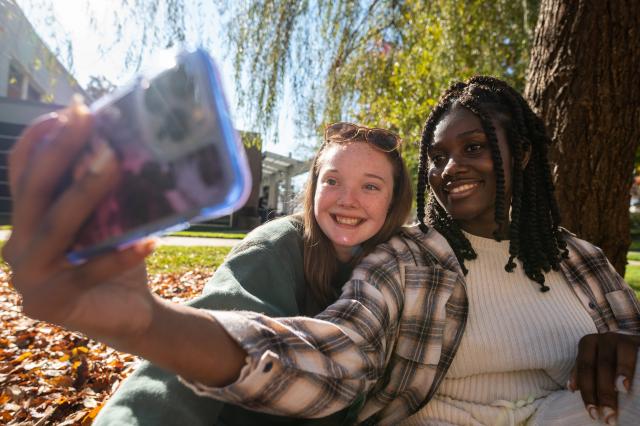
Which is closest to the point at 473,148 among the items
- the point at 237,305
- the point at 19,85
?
the point at 237,305

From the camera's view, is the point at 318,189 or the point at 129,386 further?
the point at 318,189

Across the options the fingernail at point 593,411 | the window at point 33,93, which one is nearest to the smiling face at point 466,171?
the fingernail at point 593,411

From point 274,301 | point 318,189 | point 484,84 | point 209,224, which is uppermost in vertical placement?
point 484,84

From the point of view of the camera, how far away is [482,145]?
6.44 ft

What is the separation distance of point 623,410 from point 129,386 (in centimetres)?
147

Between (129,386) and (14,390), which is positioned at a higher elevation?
(129,386)

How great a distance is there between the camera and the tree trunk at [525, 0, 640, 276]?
2898 mm

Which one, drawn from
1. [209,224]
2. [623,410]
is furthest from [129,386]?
[209,224]

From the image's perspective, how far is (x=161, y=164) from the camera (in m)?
0.67

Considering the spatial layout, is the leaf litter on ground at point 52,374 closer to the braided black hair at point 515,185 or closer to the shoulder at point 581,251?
the braided black hair at point 515,185

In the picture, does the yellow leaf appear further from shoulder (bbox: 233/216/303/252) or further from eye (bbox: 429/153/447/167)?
eye (bbox: 429/153/447/167)

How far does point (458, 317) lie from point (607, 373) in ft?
1.56

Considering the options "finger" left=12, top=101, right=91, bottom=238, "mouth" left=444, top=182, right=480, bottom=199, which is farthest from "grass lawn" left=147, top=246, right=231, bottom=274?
"finger" left=12, top=101, right=91, bottom=238

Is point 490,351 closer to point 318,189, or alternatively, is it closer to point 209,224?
point 318,189
